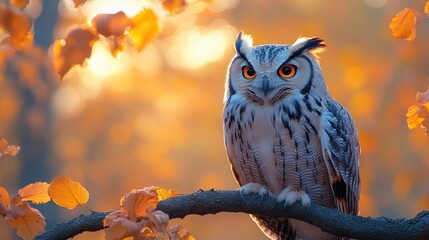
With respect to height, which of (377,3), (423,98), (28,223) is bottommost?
(28,223)

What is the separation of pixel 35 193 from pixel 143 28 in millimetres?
680

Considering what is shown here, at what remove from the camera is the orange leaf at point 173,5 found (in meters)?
2.57

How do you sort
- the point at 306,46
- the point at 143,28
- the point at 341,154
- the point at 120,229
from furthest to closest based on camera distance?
1. the point at 306,46
2. the point at 341,154
3. the point at 143,28
4. the point at 120,229

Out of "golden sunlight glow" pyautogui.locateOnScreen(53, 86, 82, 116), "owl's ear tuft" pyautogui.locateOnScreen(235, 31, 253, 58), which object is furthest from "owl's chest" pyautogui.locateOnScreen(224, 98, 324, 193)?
"golden sunlight glow" pyautogui.locateOnScreen(53, 86, 82, 116)

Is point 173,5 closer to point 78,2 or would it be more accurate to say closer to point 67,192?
point 78,2

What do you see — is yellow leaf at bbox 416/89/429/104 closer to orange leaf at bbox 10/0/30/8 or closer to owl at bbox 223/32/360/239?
owl at bbox 223/32/360/239

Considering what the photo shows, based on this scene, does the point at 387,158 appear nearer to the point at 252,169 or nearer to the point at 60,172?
the point at 60,172

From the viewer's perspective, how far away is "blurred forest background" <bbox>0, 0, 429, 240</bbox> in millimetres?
8094

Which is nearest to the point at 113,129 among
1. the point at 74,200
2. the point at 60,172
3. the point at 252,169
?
Result: the point at 60,172

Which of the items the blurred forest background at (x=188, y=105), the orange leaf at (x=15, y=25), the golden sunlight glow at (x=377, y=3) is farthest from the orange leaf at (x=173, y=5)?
the golden sunlight glow at (x=377, y=3)

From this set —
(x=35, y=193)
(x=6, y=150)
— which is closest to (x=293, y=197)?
(x=35, y=193)

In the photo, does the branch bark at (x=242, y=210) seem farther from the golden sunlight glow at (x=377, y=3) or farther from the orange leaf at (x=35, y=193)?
the golden sunlight glow at (x=377, y=3)

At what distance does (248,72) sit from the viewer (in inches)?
128

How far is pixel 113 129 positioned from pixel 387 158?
3.83 meters
